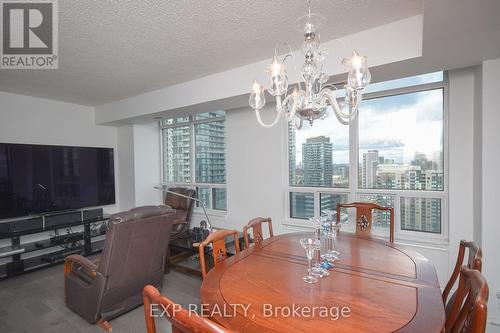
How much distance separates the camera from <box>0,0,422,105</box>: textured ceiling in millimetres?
1789

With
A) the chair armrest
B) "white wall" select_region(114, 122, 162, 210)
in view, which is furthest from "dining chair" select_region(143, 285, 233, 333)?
"white wall" select_region(114, 122, 162, 210)

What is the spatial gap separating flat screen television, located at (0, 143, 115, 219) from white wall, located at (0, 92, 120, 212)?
37cm

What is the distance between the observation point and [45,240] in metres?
3.75

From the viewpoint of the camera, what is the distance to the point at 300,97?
1658mm

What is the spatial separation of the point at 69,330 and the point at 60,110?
140 inches

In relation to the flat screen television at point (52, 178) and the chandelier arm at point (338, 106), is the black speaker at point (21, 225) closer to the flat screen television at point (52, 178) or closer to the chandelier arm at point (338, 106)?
the flat screen television at point (52, 178)

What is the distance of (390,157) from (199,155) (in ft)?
10.6

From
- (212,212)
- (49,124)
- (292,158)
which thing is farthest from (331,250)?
(49,124)

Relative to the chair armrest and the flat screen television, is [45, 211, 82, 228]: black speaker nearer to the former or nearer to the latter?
the flat screen television

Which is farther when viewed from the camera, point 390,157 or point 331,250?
point 390,157

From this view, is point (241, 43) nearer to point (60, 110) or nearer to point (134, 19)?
point (134, 19)

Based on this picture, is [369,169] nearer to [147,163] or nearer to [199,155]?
[199,155]

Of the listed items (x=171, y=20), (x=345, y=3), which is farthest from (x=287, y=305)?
(x=171, y=20)

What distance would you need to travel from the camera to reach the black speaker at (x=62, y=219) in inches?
140
